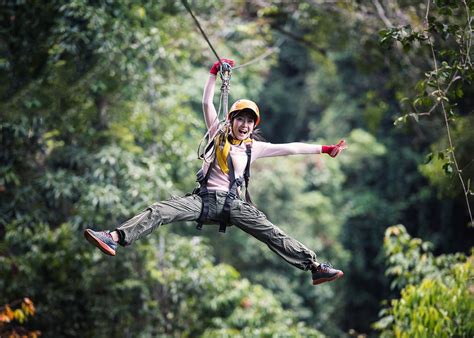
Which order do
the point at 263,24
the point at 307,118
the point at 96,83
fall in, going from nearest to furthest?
the point at 96,83
the point at 263,24
the point at 307,118

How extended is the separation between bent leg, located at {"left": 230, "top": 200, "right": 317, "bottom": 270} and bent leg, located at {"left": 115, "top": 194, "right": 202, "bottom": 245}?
8.1 inches

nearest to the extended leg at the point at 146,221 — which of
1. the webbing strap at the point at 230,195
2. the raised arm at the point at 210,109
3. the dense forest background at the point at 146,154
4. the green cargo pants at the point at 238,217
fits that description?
the green cargo pants at the point at 238,217

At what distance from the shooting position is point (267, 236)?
3.84 metres

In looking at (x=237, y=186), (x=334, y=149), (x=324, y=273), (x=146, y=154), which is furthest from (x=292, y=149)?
(x=146, y=154)

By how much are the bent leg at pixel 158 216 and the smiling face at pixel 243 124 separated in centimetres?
39

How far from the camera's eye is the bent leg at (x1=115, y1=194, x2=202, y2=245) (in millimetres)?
3521

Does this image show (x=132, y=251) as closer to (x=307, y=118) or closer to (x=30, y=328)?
(x=30, y=328)

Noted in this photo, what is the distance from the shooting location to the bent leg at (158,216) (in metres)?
3.52

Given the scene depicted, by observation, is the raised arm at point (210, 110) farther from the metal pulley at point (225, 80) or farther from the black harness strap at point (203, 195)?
the black harness strap at point (203, 195)

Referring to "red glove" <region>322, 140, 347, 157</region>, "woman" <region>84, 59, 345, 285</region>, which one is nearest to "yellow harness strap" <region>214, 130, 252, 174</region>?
"woman" <region>84, 59, 345, 285</region>

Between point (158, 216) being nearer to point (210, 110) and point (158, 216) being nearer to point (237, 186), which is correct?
point (237, 186)

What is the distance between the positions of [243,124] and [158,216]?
66 cm

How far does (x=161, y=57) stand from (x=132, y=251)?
6.61 ft

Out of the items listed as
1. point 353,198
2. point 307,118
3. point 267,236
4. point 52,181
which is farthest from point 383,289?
point 267,236
